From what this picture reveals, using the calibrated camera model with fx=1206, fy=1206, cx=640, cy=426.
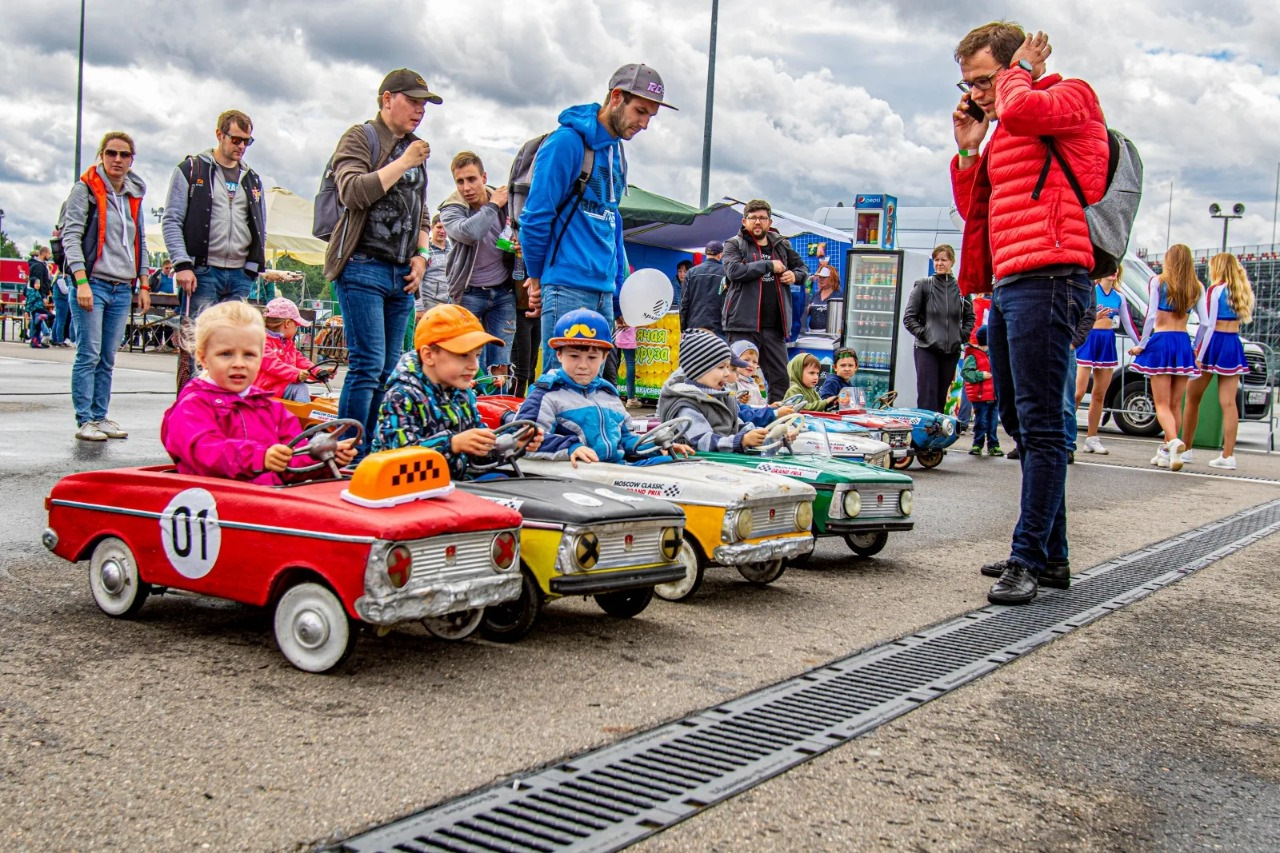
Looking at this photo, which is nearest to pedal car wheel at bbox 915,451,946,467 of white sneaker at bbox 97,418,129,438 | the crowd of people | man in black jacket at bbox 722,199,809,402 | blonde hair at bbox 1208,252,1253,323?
the crowd of people

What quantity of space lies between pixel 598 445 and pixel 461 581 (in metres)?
1.81

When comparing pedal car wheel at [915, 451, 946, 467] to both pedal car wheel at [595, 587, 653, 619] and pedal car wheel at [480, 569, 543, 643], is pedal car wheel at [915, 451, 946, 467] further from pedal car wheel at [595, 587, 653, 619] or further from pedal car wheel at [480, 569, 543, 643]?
pedal car wheel at [480, 569, 543, 643]

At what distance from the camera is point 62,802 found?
7.66 feet

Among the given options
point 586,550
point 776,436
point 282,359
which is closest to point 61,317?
point 282,359

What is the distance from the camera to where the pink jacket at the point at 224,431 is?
12.2 ft

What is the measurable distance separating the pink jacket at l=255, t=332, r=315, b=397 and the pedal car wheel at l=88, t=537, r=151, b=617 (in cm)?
354

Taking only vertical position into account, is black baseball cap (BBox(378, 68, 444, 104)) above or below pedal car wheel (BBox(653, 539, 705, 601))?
above

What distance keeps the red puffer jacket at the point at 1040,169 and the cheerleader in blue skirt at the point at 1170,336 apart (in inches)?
267

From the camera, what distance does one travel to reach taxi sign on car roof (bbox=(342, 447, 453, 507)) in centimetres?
330

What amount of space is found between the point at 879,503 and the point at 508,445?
75.5 inches

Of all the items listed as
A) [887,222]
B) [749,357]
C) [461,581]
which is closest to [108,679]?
[461,581]

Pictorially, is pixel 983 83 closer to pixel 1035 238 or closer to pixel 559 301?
pixel 1035 238

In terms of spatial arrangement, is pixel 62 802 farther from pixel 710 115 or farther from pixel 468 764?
pixel 710 115

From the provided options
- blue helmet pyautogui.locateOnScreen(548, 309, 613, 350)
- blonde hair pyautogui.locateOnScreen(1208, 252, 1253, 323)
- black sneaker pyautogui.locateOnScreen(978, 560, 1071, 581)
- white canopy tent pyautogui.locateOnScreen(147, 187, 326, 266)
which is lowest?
black sneaker pyautogui.locateOnScreen(978, 560, 1071, 581)
